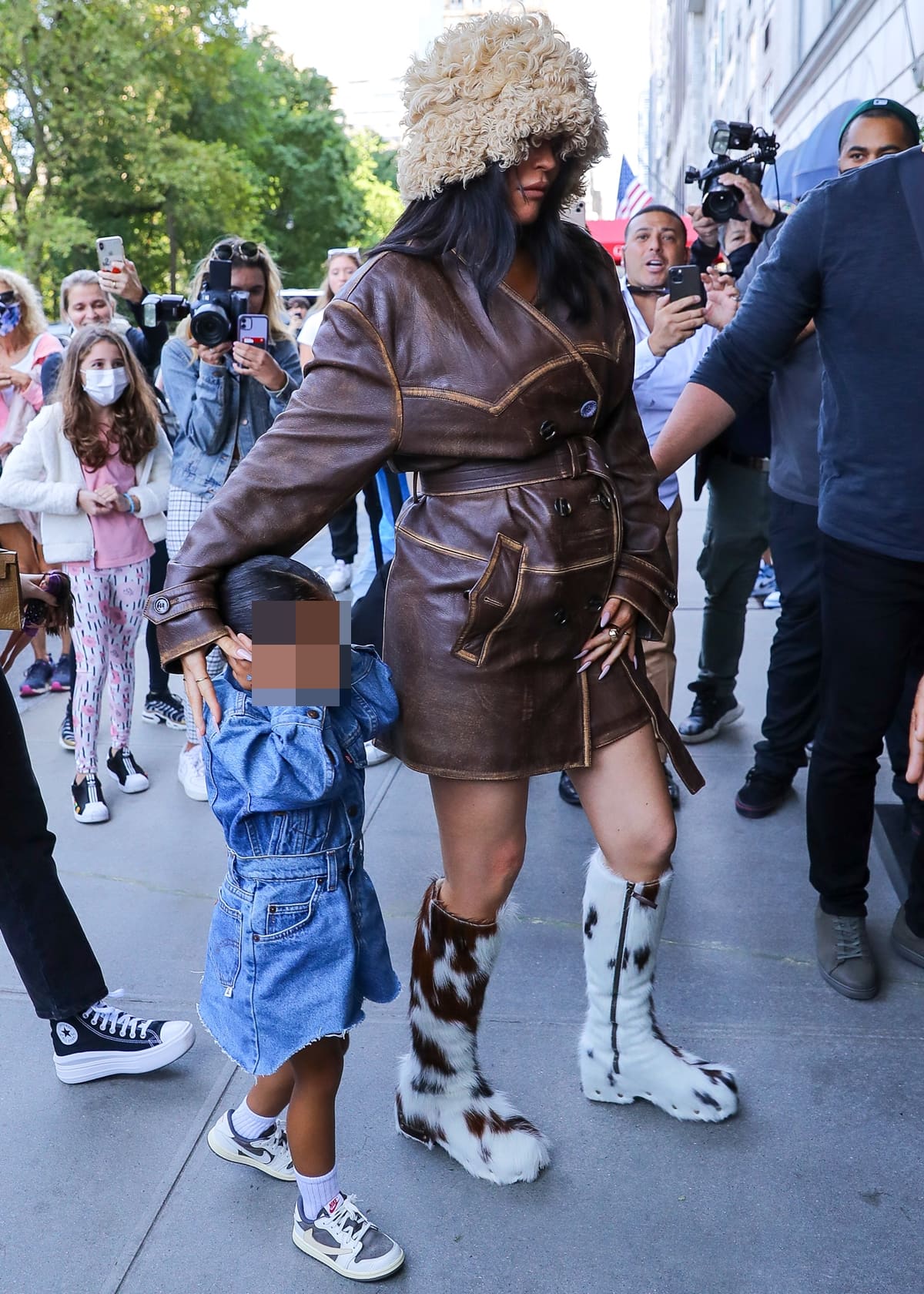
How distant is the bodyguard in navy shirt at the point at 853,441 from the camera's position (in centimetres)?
278

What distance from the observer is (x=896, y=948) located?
336cm

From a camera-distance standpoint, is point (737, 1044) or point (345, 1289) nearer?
point (345, 1289)

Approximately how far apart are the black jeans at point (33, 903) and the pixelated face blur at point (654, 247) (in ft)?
9.61

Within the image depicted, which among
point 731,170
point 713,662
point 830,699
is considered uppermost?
point 731,170

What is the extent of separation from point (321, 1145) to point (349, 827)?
607 millimetres

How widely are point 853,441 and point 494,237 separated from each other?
1.20m

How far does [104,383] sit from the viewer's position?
15.2ft

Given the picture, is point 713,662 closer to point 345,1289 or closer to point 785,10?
point 345,1289

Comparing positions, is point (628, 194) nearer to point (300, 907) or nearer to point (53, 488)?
point (53, 488)

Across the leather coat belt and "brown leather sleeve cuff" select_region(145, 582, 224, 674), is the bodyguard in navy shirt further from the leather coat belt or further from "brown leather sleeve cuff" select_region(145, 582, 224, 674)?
"brown leather sleeve cuff" select_region(145, 582, 224, 674)

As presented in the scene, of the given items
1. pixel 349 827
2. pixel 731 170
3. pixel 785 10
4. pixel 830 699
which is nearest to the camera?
pixel 349 827

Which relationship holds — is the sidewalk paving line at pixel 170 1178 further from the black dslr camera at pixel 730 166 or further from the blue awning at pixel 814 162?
the blue awning at pixel 814 162

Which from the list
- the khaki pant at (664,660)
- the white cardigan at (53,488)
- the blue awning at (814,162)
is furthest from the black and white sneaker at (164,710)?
the blue awning at (814,162)

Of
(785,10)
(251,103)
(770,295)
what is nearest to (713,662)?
(770,295)
